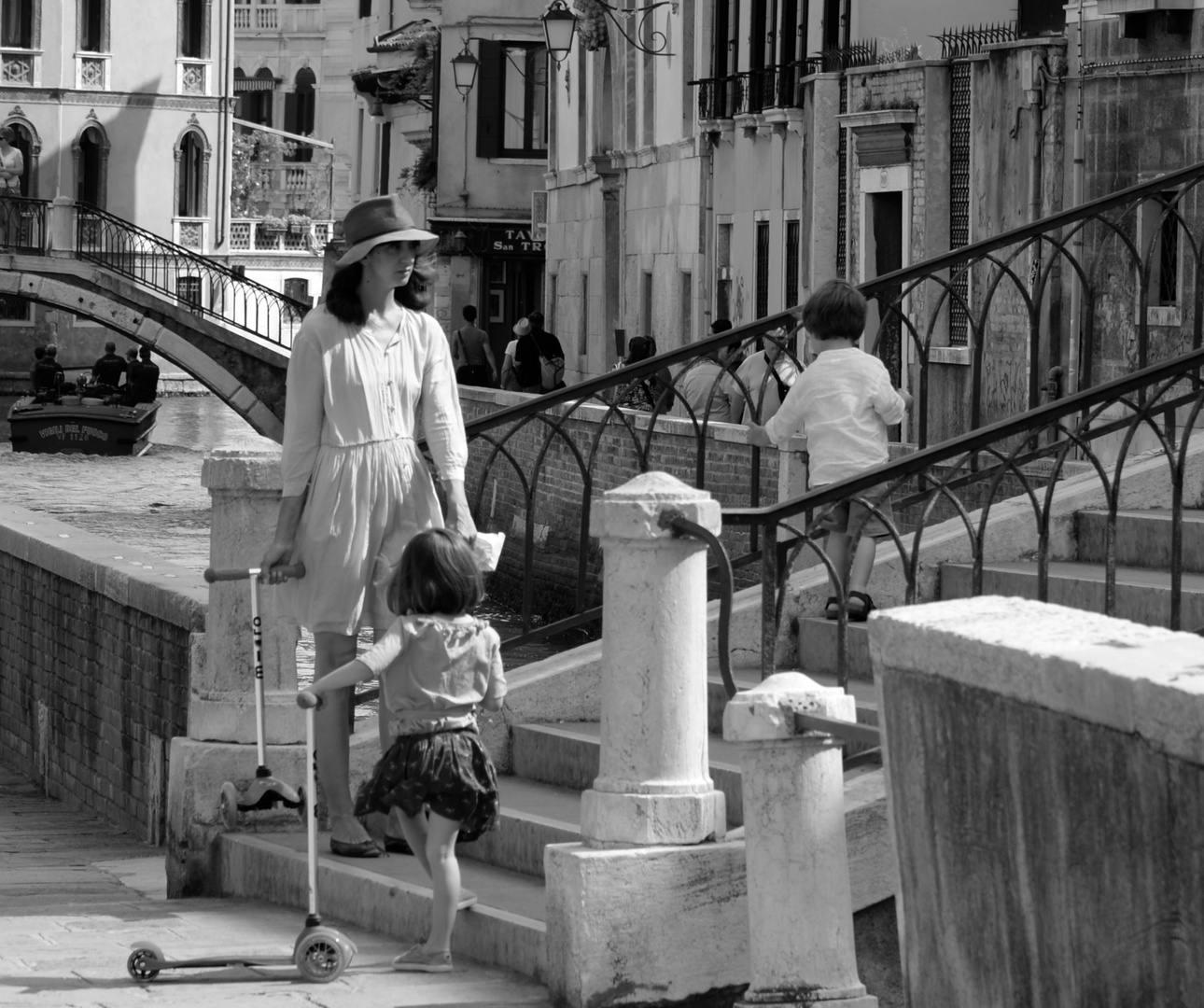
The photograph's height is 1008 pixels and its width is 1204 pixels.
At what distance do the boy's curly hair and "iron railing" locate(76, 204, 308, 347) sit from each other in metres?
37.2

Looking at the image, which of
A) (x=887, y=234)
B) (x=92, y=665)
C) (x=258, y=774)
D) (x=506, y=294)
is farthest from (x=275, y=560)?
(x=506, y=294)

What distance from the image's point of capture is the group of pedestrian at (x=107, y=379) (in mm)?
43656

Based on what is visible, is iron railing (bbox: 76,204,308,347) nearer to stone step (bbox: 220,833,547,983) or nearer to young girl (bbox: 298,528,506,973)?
stone step (bbox: 220,833,547,983)

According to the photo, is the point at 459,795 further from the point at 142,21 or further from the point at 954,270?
the point at 142,21

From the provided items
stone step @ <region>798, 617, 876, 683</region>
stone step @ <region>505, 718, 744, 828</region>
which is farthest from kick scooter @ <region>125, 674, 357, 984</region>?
stone step @ <region>798, 617, 876, 683</region>

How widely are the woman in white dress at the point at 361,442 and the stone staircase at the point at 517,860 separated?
2.01 feet

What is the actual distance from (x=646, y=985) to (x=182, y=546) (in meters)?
23.0

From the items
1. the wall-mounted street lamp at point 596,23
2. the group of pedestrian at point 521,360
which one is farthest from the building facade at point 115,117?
the group of pedestrian at point 521,360

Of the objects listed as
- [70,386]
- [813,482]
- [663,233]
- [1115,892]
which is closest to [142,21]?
[70,386]

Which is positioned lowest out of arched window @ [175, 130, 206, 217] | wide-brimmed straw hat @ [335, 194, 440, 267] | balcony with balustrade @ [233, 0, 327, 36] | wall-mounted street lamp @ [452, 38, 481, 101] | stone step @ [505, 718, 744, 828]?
stone step @ [505, 718, 744, 828]

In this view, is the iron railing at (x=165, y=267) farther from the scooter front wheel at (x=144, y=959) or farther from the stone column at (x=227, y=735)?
the scooter front wheel at (x=144, y=959)

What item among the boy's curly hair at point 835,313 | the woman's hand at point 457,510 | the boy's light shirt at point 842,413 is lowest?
the woman's hand at point 457,510

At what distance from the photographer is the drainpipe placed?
18.7 m

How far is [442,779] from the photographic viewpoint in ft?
21.4
